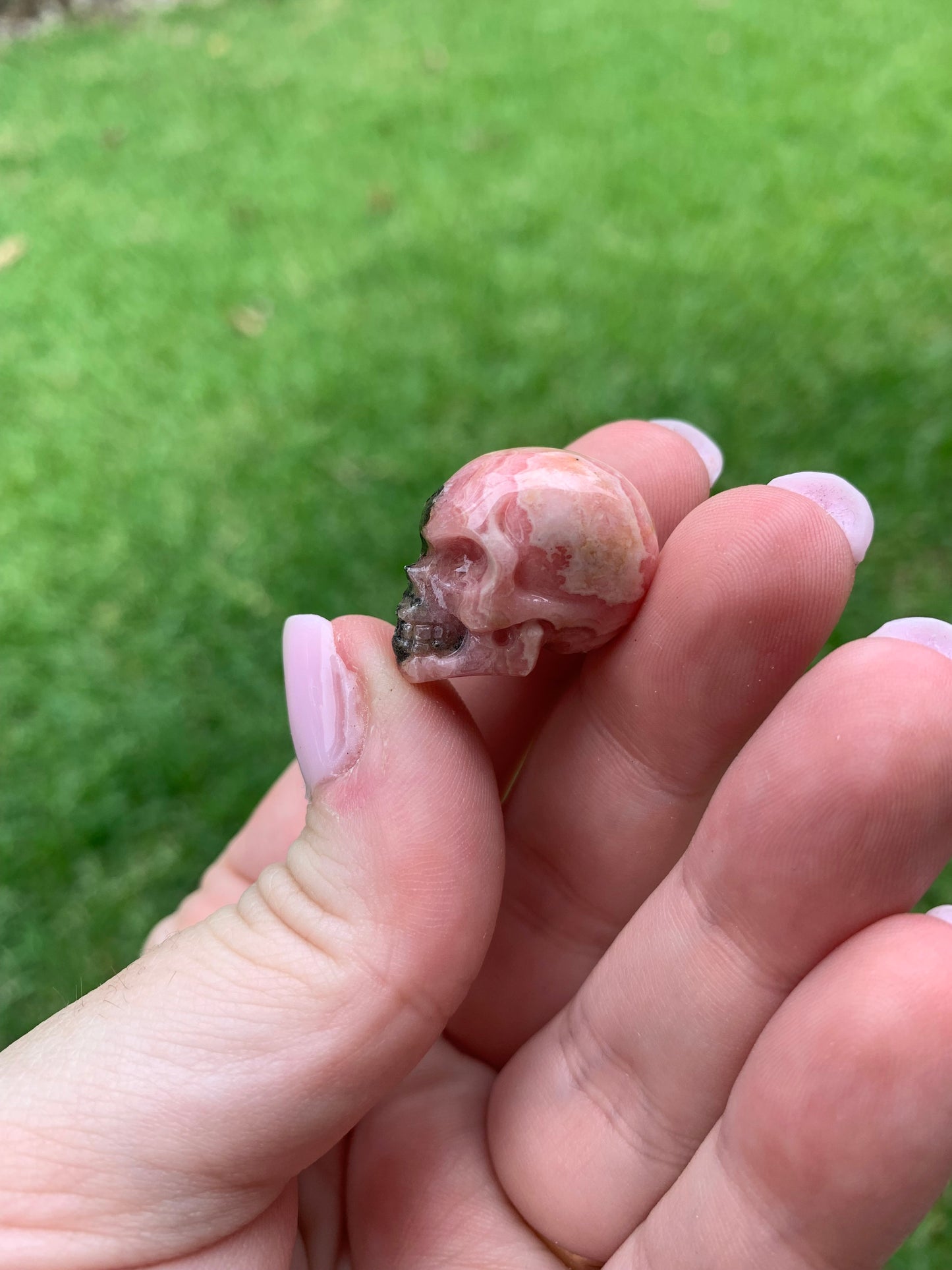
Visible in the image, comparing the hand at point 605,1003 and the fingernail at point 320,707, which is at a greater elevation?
the fingernail at point 320,707

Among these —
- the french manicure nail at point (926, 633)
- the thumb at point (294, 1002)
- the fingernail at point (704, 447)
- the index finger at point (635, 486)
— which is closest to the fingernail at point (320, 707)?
the thumb at point (294, 1002)

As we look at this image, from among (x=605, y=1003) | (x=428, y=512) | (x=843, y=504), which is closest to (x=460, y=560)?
(x=428, y=512)

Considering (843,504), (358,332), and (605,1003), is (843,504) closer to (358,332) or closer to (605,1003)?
(605,1003)

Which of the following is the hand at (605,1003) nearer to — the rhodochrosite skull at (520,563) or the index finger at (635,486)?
the rhodochrosite skull at (520,563)

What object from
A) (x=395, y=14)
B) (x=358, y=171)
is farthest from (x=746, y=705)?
(x=395, y=14)

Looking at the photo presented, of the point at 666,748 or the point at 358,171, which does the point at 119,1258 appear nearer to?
the point at 666,748

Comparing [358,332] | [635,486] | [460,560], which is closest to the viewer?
[460,560]
